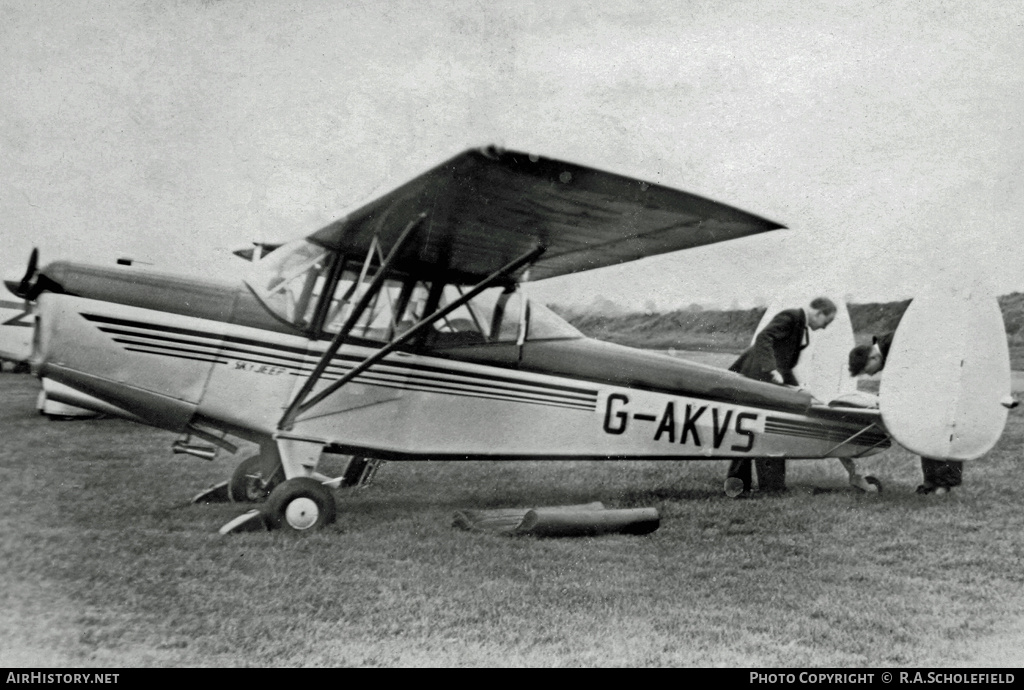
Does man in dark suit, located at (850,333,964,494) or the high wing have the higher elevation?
the high wing

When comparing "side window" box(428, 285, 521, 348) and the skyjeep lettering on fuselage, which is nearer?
"side window" box(428, 285, 521, 348)

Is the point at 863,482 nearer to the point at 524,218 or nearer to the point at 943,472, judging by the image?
the point at 943,472

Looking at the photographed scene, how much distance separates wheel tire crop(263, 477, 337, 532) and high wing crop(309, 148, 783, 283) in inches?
49.7

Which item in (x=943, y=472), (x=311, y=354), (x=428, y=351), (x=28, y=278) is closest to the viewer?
(x=28, y=278)

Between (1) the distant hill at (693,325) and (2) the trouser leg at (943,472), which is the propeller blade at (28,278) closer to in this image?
(1) the distant hill at (693,325)

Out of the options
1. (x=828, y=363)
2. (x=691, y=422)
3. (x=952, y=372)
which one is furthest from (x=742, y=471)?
(x=952, y=372)

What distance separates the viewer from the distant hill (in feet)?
15.2

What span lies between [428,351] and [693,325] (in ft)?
5.70

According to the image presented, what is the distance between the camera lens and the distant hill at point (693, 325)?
15.2 feet

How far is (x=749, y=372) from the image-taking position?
495 centimetres

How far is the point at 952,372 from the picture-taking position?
427 centimetres

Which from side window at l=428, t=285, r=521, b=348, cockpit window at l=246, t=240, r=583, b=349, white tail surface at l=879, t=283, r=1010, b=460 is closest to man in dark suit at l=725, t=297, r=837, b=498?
white tail surface at l=879, t=283, r=1010, b=460

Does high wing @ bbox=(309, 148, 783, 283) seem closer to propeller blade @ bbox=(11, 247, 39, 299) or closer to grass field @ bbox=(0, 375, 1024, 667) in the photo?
propeller blade @ bbox=(11, 247, 39, 299)

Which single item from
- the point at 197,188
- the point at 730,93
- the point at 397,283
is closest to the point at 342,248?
the point at 397,283
